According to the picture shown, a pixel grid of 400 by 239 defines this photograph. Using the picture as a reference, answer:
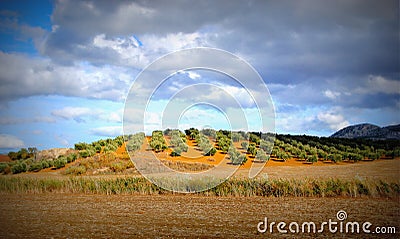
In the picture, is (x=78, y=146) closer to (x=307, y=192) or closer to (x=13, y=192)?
(x=13, y=192)

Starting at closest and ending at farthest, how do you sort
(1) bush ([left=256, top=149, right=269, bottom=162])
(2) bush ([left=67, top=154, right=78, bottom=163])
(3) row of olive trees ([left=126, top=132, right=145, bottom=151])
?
1. (2) bush ([left=67, top=154, right=78, bottom=163])
2. (1) bush ([left=256, top=149, right=269, bottom=162])
3. (3) row of olive trees ([left=126, top=132, right=145, bottom=151])

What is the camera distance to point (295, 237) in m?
9.81

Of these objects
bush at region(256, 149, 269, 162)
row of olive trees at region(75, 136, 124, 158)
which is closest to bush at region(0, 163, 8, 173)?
row of olive trees at region(75, 136, 124, 158)

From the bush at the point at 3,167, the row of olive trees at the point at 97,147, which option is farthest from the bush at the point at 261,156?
the bush at the point at 3,167

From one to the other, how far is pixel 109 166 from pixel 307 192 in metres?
23.0

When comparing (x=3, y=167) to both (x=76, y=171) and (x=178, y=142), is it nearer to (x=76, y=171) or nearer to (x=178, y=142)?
(x=76, y=171)

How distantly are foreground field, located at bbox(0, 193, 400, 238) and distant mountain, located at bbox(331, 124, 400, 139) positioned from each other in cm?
5515

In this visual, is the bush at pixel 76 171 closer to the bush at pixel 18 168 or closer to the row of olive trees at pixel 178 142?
the bush at pixel 18 168

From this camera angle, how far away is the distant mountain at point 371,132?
2665 inches

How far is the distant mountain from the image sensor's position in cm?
6769

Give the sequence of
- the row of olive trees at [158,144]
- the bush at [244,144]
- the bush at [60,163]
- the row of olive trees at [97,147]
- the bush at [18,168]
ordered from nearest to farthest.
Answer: the bush at [18,168]
the bush at [60,163]
the row of olive trees at [158,144]
the row of olive trees at [97,147]
the bush at [244,144]

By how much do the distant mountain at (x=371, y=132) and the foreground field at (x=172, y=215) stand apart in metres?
55.1

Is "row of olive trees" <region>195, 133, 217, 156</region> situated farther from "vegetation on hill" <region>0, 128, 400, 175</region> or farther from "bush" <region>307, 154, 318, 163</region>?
"bush" <region>307, 154, 318, 163</region>

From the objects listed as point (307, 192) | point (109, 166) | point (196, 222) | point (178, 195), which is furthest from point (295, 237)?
point (109, 166)
